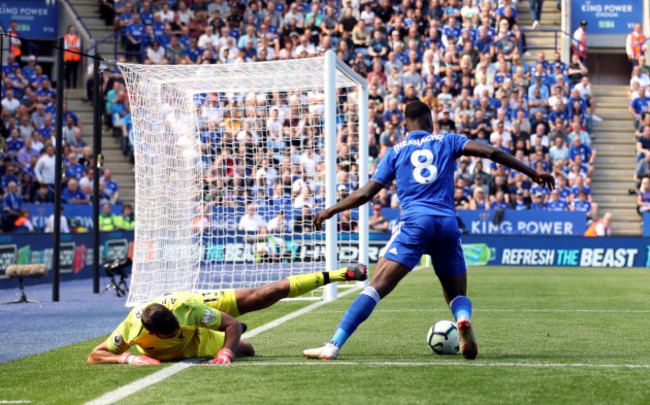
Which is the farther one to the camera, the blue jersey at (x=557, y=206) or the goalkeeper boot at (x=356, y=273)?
the blue jersey at (x=557, y=206)

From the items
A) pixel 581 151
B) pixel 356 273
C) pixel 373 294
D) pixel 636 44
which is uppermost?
pixel 636 44

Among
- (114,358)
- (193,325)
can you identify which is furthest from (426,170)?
(114,358)

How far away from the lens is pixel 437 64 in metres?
26.5

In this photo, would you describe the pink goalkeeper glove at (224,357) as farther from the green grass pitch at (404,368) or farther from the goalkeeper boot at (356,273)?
the goalkeeper boot at (356,273)

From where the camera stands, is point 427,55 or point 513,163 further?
point 427,55

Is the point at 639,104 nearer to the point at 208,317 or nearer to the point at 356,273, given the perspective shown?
the point at 356,273

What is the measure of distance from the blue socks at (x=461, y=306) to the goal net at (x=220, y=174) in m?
5.60

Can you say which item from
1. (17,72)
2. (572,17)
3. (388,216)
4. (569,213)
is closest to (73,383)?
(388,216)

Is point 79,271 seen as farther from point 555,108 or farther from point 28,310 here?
point 555,108

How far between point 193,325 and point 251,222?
11365 mm

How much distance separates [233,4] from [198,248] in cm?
1529

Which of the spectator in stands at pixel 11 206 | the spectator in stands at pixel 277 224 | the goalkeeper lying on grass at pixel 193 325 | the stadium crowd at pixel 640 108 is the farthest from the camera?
the stadium crowd at pixel 640 108

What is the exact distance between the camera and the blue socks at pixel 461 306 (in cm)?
705

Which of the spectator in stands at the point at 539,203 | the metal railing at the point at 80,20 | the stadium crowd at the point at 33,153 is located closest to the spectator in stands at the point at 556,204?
the spectator in stands at the point at 539,203
